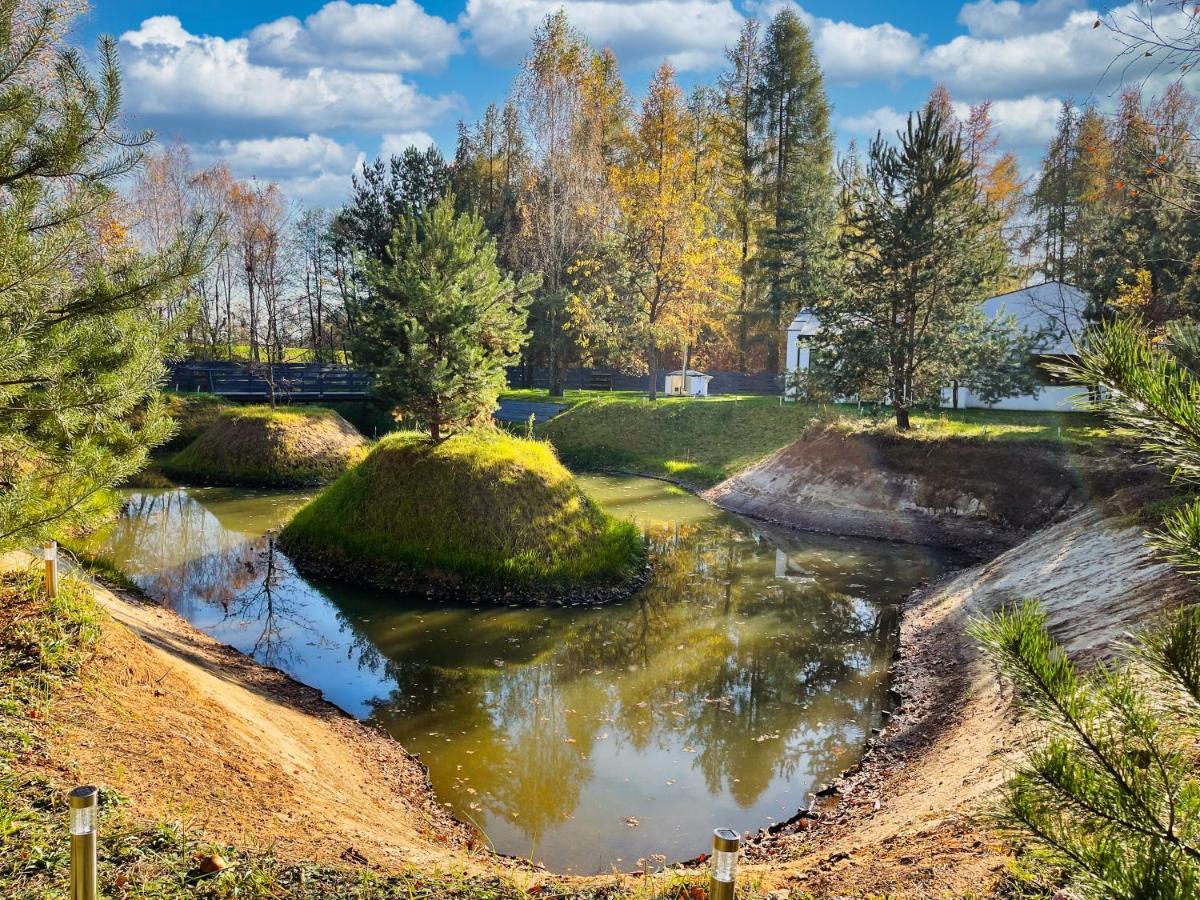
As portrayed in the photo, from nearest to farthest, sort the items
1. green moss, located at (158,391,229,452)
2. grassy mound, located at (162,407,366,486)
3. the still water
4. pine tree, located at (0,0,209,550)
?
pine tree, located at (0,0,209,550)
the still water
grassy mound, located at (162,407,366,486)
green moss, located at (158,391,229,452)

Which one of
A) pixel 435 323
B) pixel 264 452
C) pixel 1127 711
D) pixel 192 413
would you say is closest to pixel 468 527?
pixel 435 323

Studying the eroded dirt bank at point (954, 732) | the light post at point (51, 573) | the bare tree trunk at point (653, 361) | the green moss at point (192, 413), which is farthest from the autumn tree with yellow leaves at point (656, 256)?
the light post at point (51, 573)

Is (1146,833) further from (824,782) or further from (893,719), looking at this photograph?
(893,719)

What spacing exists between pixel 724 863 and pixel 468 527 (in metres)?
12.6

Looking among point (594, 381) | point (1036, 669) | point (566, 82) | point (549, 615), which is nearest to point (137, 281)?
point (1036, 669)

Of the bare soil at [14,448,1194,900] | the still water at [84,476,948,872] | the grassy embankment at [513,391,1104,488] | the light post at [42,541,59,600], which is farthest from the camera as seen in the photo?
the grassy embankment at [513,391,1104,488]

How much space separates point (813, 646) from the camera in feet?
43.6

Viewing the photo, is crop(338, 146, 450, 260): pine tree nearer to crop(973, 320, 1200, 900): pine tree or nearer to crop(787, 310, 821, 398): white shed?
crop(787, 310, 821, 398): white shed

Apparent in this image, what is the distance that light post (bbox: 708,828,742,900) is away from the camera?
3.36 m

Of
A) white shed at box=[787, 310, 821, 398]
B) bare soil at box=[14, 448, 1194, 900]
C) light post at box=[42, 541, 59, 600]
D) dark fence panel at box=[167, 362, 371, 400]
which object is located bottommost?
bare soil at box=[14, 448, 1194, 900]

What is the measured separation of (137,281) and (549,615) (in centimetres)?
934

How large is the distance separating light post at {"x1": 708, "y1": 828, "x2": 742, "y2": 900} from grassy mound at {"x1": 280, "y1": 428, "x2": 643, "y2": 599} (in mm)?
11720

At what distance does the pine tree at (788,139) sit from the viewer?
41.5 metres

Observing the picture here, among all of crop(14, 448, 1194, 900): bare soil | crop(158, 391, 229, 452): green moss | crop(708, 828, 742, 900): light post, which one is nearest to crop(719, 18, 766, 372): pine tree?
crop(158, 391, 229, 452): green moss
